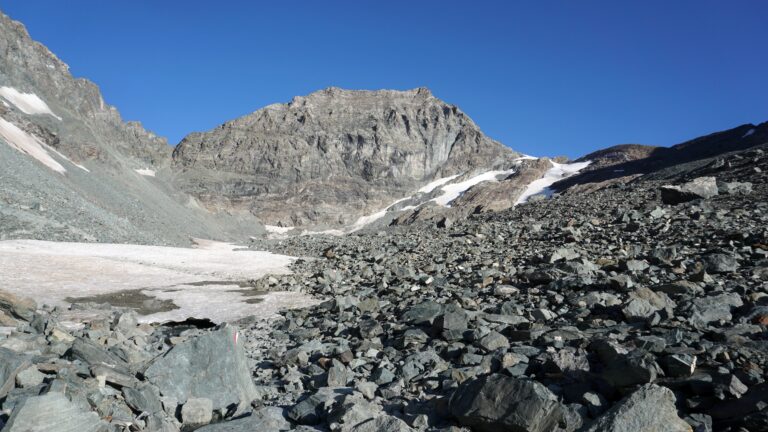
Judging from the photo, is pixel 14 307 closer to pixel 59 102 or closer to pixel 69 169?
pixel 69 169

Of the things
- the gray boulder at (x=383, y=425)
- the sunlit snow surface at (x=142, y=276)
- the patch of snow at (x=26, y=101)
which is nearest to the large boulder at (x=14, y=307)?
the sunlit snow surface at (x=142, y=276)

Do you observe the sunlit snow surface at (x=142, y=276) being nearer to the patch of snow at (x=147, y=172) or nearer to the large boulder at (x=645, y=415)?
the large boulder at (x=645, y=415)

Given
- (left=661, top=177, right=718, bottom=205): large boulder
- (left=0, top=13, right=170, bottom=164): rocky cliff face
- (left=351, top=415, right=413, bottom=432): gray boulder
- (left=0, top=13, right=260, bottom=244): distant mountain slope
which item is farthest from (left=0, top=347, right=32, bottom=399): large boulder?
(left=0, top=13, right=170, bottom=164): rocky cliff face

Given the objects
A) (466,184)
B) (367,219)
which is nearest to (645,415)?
(367,219)

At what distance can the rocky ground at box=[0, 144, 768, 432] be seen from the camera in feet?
16.8

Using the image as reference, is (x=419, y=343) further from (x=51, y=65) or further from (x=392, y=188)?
(x=392, y=188)

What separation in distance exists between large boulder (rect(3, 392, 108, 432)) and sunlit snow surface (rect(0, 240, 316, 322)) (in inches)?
345

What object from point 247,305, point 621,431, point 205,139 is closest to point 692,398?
point 621,431

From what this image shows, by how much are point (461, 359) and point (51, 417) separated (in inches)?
218

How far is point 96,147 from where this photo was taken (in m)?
65.8

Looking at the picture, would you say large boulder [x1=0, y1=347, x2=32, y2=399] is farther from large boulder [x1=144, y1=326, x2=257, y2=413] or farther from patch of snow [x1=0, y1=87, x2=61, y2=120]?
patch of snow [x1=0, y1=87, x2=61, y2=120]

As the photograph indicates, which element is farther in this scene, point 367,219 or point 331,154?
point 331,154

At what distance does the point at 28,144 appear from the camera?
51188 millimetres

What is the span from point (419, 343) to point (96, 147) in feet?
234
